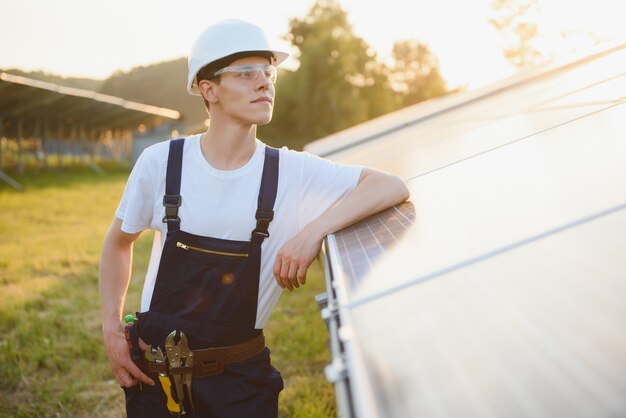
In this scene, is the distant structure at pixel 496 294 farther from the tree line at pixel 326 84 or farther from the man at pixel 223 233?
the tree line at pixel 326 84

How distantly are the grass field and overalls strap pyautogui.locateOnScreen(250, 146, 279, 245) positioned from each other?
5.91ft

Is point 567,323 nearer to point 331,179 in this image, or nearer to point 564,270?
point 564,270

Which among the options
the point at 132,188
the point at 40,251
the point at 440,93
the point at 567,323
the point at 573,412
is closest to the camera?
the point at 573,412

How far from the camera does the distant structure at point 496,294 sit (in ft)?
2.76

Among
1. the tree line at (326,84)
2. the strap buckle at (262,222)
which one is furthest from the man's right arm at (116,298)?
the tree line at (326,84)

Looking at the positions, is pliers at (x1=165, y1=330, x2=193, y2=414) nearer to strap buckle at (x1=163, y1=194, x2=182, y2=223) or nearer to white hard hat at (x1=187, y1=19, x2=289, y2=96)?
strap buckle at (x1=163, y1=194, x2=182, y2=223)

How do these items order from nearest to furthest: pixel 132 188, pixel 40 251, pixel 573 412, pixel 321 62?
pixel 573 412 < pixel 132 188 < pixel 40 251 < pixel 321 62

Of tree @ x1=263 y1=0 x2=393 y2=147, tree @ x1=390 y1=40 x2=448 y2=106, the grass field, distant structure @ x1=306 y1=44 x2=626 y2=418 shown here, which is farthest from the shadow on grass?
tree @ x1=390 y1=40 x2=448 y2=106

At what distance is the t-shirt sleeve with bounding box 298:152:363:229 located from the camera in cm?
223

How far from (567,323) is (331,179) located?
1407 millimetres

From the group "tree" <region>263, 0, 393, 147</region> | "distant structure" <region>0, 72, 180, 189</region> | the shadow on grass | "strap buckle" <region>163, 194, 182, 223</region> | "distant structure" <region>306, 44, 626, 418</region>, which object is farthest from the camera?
"tree" <region>263, 0, 393, 147</region>

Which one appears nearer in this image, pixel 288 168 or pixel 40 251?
pixel 288 168

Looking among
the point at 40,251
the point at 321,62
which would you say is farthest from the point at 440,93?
the point at 40,251

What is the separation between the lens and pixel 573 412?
757 mm
